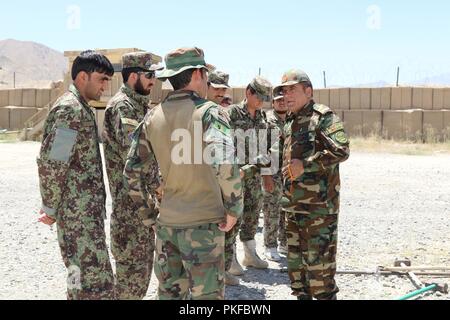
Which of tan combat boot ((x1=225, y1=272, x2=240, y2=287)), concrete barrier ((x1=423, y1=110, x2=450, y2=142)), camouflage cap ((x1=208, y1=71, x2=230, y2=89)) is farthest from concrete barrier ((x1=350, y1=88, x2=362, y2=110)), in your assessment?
tan combat boot ((x1=225, y1=272, x2=240, y2=287))

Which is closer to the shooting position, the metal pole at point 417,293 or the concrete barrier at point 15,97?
the metal pole at point 417,293

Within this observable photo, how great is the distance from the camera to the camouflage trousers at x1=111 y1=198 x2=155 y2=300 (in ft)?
12.1

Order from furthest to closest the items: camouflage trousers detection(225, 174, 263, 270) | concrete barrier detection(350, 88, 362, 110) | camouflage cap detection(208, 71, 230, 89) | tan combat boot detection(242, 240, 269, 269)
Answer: concrete barrier detection(350, 88, 362, 110)
tan combat boot detection(242, 240, 269, 269)
camouflage cap detection(208, 71, 230, 89)
camouflage trousers detection(225, 174, 263, 270)

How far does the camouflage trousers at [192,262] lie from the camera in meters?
2.73

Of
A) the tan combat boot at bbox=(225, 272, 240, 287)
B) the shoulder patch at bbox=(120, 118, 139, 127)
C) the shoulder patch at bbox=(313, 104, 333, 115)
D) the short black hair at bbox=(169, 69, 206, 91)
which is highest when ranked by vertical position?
the short black hair at bbox=(169, 69, 206, 91)

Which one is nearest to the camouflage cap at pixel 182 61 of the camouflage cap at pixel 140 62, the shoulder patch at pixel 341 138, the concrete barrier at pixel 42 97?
the camouflage cap at pixel 140 62

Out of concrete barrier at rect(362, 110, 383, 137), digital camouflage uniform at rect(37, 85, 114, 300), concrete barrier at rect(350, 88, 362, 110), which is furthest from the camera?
concrete barrier at rect(350, 88, 362, 110)

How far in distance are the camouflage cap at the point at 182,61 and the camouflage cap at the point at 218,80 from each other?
2095 mm

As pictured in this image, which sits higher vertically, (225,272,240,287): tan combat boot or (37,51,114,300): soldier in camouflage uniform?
(37,51,114,300): soldier in camouflage uniform

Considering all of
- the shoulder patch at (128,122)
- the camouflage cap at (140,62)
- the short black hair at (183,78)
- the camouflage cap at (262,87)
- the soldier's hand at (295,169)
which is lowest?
the soldier's hand at (295,169)

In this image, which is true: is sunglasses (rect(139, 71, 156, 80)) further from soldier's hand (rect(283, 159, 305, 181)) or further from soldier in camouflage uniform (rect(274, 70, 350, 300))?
soldier's hand (rect(283, 159, 305, 181))

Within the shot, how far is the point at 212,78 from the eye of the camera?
16.4 ft

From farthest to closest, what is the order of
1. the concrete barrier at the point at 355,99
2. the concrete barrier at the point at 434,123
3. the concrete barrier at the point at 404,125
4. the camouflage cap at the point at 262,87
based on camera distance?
1. the concrete barrier at the point at 355,99
2. the concrete barrier at the point at 404,125
3. the concrete barrier at the point at 434,123
4. the camouflage cap at the point at 262,87

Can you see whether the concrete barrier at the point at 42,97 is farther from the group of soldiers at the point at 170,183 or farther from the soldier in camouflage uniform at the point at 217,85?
the group of soldiers at the point at 170,183
